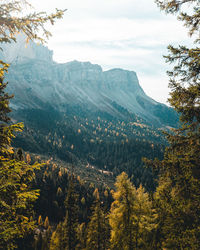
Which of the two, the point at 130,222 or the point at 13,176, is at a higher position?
the point at 13,176

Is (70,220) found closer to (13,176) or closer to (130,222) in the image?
(130,222)

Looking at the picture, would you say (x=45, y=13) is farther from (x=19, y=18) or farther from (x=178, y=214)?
(x=178, y=214)

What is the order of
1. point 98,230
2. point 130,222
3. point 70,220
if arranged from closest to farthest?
point 130,222 < point 70,220 < point 98,230

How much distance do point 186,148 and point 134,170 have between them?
576 ft

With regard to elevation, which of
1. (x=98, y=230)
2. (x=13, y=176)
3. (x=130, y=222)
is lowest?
(x=98, y=230)

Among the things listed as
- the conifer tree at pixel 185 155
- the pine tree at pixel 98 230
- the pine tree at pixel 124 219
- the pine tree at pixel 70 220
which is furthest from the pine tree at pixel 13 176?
the pine tree at pixel 98 230

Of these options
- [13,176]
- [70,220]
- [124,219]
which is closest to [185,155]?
[13,176]

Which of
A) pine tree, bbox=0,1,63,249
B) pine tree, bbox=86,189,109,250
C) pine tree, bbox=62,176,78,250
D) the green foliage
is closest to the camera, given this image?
pine tree, bbox=0,1,63,249

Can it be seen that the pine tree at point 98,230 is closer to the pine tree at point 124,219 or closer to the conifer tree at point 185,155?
the pine tree at point 124,219

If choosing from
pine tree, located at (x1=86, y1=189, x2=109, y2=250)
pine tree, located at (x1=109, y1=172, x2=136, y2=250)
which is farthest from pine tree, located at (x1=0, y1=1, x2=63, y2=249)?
pine tree, located at (x1=86, y1=189, x2=109, y2=250)

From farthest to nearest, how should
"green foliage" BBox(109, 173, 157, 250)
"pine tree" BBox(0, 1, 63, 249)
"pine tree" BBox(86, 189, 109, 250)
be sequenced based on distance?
1. "pine tree" BBox(86, 189, 109, 250)
2. "green foliage" BBox(109, 173, 157, 250)
3. "pine tree" BBox(0, 1, 63, 249)

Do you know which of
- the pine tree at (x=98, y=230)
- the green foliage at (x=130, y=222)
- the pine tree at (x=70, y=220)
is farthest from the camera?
the pine tree at (x=98, y=230)

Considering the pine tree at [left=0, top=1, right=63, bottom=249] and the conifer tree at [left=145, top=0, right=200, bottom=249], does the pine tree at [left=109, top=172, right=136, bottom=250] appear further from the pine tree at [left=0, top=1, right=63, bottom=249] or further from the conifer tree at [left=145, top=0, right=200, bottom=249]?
the pine tree at [left=0, top=1, right=63, bottom=249]

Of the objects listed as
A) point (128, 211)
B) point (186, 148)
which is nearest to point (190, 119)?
point (186, 148)
